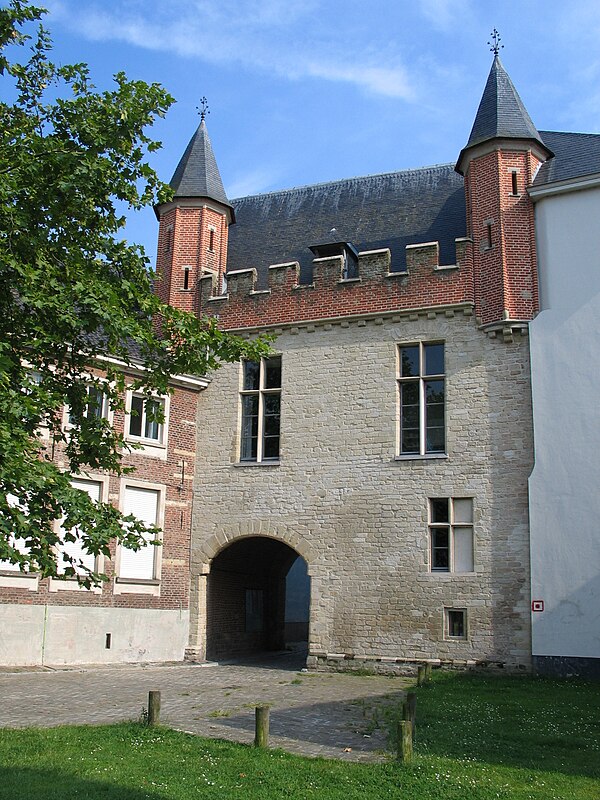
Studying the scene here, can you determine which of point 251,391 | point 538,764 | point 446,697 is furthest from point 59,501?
point 251,391

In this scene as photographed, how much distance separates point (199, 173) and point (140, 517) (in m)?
8.73

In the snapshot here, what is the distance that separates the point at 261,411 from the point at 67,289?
11.4 m

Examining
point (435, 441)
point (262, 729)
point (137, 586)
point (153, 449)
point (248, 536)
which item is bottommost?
point (262, 729)

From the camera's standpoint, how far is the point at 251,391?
754 inches

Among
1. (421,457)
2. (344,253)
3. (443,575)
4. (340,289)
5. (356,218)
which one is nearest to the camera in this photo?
(443,575)

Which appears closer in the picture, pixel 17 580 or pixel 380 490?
pixel 17 580

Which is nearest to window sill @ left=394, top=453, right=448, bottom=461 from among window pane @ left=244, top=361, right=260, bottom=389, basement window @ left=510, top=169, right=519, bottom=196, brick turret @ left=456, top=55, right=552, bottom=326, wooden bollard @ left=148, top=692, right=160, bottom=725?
brick turret @ left=456, top=55, right=552, bottom=326

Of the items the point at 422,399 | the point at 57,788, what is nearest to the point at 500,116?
the point at 422,399

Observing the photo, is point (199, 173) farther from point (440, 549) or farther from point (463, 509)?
point (440, 549)

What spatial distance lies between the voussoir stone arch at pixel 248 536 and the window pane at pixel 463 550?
297 cm

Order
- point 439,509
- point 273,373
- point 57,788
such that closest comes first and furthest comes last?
point 57,788
point 439,509
point 273,373

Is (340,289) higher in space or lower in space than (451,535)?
higher

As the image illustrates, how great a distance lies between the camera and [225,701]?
12.1 metres

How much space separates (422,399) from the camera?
17.6 meters
